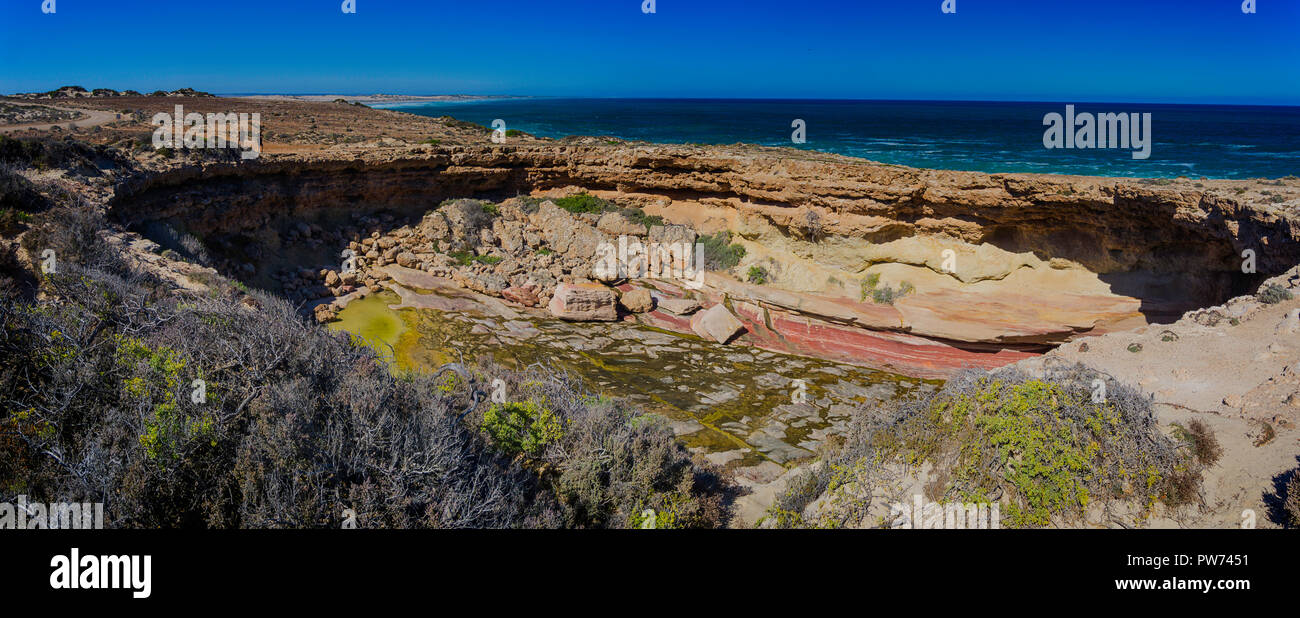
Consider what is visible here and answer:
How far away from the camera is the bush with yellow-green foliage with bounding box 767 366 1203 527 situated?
488 centimetres

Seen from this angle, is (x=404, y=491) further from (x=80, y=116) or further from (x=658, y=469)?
(x=80, y=116)

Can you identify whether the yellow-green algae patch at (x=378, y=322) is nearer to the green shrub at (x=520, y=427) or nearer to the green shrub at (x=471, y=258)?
the green shrub at (x=471, y=258)

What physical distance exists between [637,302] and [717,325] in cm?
223

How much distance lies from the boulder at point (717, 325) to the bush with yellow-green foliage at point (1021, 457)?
716cm

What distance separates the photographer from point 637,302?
1436 centimetres

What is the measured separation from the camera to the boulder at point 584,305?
45.3 ft

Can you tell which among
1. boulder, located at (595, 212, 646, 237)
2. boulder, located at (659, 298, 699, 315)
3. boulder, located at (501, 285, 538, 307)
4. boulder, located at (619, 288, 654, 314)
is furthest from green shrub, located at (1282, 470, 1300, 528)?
boulder, located at (595, 212, 646, 237)

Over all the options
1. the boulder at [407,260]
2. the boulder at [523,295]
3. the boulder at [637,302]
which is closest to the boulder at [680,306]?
the boulder at [637,302]

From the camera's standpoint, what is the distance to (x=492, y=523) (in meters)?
4.03

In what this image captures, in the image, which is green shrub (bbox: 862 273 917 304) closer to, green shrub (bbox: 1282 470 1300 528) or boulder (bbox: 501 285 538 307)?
boulder (bbox: 501 285 538 307)

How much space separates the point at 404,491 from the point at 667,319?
10.7 m

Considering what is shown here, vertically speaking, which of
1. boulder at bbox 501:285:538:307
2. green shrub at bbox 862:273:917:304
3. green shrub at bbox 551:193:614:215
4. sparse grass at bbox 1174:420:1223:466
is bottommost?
sparse grass at bbox 1174:420:1223:466

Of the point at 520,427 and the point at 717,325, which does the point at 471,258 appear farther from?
the point at 520,427

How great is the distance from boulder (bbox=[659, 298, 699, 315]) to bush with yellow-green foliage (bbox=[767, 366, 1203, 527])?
8.27 meters
